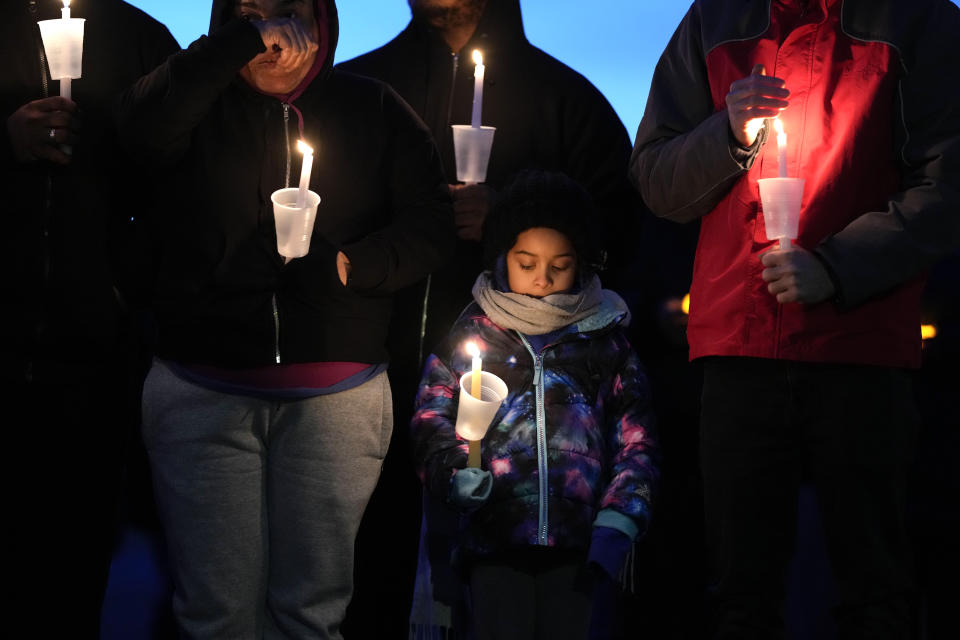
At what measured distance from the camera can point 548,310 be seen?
3.12 m

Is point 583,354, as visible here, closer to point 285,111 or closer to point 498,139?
point 498,139

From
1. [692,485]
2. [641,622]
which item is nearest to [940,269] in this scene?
[692,485]

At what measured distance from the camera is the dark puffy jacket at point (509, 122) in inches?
140

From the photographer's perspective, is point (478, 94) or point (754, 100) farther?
point (478, 94)

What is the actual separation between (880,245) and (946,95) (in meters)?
0.41

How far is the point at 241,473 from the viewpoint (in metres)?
2.91

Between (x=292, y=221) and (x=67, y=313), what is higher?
(x=292, y=221)

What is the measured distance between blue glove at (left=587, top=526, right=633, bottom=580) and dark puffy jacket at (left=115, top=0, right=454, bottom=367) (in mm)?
779

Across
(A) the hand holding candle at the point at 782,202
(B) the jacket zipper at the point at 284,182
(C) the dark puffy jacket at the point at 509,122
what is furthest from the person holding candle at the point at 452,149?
(A) the hand holding candle at the point at 782,202

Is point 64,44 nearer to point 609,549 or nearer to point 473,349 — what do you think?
point 473,349

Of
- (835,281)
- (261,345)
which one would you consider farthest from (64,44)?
(835,281)

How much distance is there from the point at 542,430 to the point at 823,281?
2.81 feet

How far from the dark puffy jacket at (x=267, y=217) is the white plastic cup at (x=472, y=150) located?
111mm

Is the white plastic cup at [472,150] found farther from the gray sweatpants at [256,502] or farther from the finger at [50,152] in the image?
the finger at [50,152]
